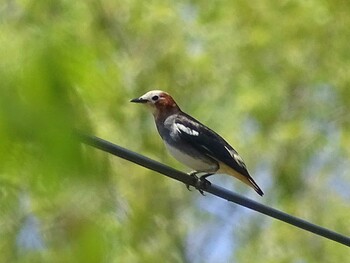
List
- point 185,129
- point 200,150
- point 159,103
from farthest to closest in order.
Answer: point 159,103
point 185,129
point 200,150

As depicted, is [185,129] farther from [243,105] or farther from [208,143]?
[243,105]

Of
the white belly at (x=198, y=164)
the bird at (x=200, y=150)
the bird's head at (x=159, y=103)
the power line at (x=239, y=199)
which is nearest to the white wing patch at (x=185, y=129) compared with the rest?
the bird at (x=200, y=150)

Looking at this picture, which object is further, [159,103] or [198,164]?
[159,103]

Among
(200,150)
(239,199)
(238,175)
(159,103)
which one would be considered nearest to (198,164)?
(200,150)

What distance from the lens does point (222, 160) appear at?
20.4ft

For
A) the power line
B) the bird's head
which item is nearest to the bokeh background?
the bird's head

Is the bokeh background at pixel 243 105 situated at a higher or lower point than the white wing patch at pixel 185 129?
higher

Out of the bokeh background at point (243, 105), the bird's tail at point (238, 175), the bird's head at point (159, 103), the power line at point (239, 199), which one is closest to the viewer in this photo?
the power line at point (239, 199)

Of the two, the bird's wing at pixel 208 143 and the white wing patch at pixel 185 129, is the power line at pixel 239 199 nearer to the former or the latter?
the bird's wing at pixel 208 143

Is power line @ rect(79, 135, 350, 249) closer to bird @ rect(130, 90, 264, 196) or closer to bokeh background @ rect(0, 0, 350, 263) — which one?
bird @ rect(130, 90, 264, 196)

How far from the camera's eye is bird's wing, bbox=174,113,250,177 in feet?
20.4

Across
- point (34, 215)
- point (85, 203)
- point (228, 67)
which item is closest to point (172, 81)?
point (228, 67)

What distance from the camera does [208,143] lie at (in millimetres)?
6328

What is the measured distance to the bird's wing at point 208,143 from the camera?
6.21 m
